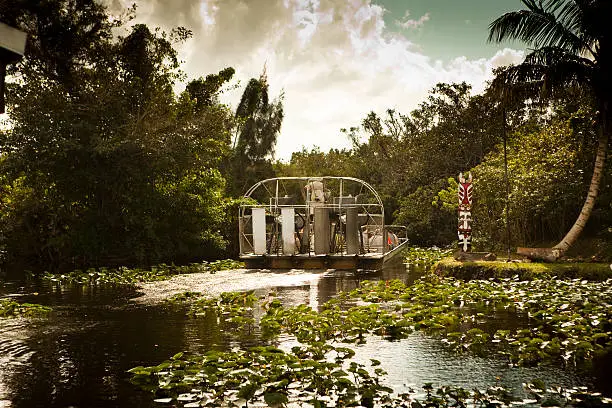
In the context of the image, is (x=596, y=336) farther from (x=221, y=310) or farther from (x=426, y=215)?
(x=426, y=215)

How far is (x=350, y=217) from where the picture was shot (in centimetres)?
1997

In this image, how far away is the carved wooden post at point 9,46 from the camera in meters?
5.26

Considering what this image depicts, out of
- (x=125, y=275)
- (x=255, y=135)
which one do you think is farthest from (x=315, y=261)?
(x=255, y=135)

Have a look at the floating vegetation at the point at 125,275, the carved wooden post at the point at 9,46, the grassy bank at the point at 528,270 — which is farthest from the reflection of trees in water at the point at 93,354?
the grassy bank at the point at 528,270

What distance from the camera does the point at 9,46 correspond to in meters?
5.30

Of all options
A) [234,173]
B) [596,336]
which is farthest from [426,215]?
[596,336]

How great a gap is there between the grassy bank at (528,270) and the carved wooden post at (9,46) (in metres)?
12.3

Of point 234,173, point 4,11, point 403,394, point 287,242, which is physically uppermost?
point 4,11

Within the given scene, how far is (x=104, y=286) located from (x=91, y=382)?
11344 millimetres

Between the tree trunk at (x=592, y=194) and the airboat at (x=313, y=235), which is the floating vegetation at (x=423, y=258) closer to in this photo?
the airboat at (x=313, y=235)

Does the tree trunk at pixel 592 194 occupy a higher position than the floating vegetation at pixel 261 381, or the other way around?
the tree trunk at pixel 592 194

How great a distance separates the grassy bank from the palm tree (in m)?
1.24

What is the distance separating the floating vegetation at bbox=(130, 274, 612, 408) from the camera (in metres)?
6.36

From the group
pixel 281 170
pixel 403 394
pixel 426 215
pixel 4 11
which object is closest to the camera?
pixel 403 394
